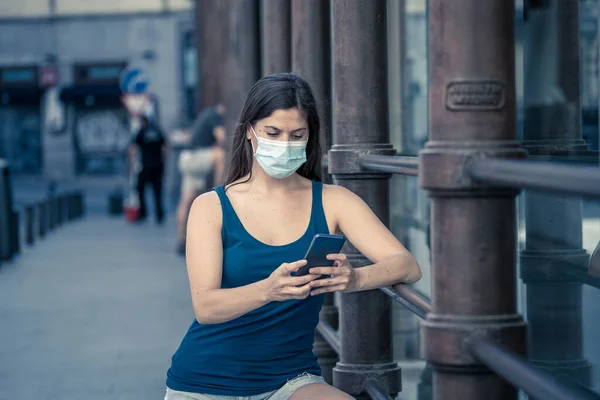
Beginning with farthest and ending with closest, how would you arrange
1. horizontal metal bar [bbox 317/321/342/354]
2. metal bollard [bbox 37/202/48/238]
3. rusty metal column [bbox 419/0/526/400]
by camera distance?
metal bollard [bbox 37/202/48/238] → horizontal metal bar [bbox 317/321/342/354] → rusty metal column [bbox 419/0/526/400]

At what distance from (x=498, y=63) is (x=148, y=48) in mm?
35788

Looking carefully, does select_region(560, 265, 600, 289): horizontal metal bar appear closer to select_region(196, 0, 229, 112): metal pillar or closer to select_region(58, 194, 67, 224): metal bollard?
select_region(196, 0, 229, 112): metal pillar

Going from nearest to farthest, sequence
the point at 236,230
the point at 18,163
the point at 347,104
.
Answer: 1. the point at 236,230
2. the point at 347,104
3. the point at 18,163

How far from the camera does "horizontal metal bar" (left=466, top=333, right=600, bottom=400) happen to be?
205 centimetres

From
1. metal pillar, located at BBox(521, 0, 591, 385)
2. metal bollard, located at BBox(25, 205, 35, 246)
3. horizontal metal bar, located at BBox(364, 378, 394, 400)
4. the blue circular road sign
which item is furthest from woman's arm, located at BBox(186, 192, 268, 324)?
the blue circular road sign

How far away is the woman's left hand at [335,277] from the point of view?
2955 millimetres

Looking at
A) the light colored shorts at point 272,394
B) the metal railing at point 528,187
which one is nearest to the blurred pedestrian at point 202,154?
the light colored shorts at point 272,394

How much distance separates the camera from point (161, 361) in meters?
7.21

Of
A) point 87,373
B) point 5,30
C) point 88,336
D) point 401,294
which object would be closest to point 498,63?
point 401,294

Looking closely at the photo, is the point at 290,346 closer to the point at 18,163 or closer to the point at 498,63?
the point at 498,63

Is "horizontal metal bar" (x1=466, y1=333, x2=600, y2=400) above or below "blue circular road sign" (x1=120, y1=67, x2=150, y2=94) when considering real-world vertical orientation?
below

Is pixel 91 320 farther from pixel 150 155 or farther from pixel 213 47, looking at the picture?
pixel 150 155

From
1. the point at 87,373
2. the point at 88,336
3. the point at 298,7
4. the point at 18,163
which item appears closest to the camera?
the point at 298,7

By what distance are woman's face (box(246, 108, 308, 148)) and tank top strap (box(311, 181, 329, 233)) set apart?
0.19 meters
